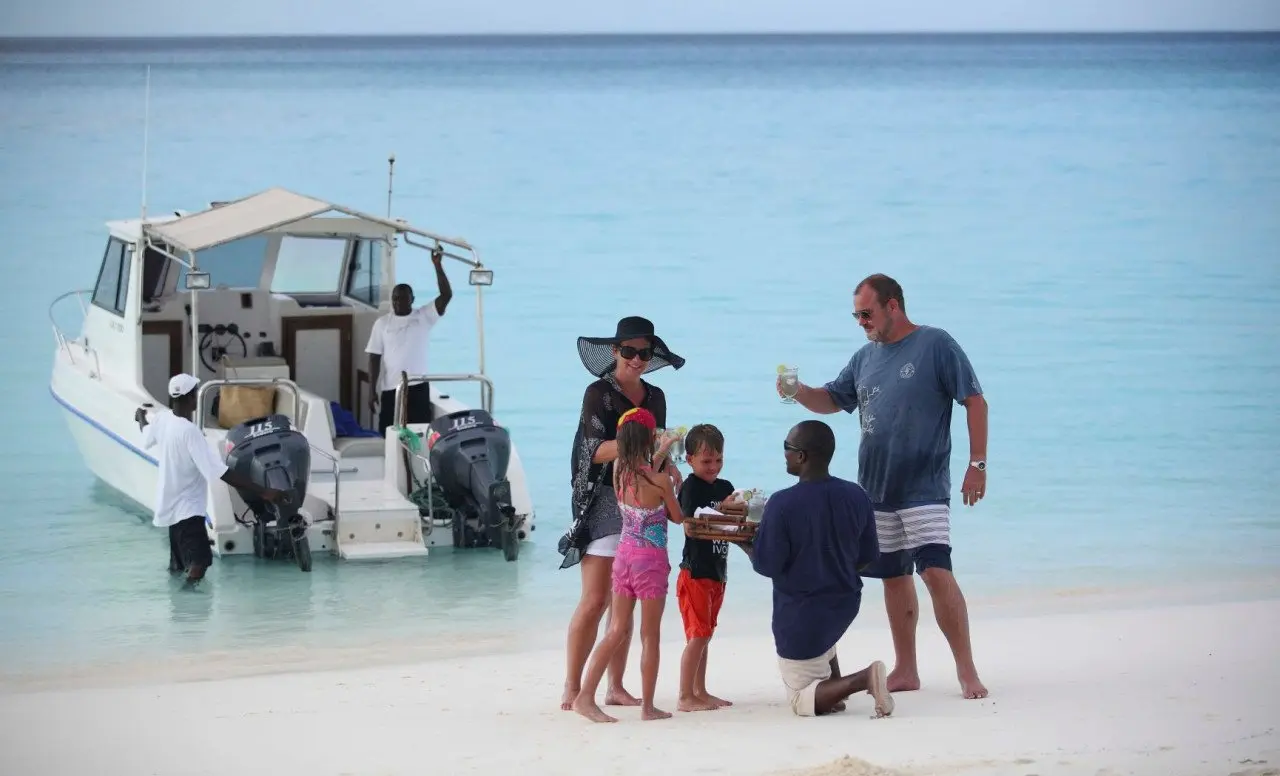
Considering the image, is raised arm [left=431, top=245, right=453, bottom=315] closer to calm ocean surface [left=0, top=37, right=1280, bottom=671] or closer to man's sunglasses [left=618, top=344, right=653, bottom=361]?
calm ocean surface [left=0, top=37, right=1280, bottom=671]

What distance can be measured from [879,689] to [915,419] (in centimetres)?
104

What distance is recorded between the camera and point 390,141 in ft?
177

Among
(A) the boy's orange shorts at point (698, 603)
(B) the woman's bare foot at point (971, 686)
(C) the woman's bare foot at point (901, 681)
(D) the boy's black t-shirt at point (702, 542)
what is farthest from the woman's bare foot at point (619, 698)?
(B) the woman's bare foot at point (971, 686)

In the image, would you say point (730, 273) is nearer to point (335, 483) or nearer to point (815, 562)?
point (335, 483)

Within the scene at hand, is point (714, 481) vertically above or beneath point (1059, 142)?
beneath

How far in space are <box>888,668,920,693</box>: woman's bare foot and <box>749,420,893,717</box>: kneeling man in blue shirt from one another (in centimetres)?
53

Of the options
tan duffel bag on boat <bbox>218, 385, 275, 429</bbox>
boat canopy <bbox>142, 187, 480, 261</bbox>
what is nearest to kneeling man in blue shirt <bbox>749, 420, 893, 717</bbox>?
boat canopy <bbox>142, 187, 480, 261</bbox>

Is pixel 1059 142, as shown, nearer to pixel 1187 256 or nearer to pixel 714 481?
pixel 1187 256

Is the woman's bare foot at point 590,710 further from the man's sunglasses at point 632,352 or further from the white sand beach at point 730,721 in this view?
the man's sunglasses at point 632,352

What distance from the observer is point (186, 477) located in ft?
34.2

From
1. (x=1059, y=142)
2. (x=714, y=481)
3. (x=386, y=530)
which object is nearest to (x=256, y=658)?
(x=386, y=530)

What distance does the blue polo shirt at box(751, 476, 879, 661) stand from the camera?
6.65m

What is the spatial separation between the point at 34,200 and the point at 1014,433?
25.4 meters

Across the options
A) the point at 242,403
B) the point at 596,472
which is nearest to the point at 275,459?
the point at 242,403
